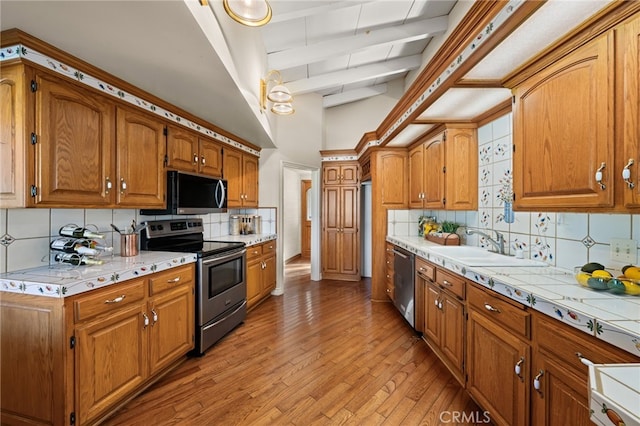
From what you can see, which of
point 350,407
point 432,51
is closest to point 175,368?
point 350,407

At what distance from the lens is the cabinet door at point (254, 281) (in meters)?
3.34

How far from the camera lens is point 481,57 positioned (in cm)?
150

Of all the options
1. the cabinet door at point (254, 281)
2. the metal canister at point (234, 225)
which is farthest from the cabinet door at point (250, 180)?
the cabinet door at point (254, 281)

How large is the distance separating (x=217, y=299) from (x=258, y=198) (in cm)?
192

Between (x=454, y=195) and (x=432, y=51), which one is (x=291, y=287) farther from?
(x=432, y=51)

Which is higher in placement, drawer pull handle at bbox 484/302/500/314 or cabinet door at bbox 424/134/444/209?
cabinet door at bbox 424/134/444/209

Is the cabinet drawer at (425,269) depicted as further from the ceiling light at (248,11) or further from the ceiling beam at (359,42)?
the ceiling beam at (359,42)

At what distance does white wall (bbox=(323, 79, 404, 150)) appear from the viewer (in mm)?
4941

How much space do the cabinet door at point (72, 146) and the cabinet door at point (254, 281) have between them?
1773 millimetres

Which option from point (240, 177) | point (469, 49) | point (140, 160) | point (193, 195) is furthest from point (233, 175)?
point (469, 49)

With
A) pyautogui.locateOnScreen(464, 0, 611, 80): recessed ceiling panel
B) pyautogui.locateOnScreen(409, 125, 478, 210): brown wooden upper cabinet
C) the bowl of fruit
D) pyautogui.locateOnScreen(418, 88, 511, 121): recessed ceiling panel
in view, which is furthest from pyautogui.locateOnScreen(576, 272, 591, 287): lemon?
pyautogui.locateOnScreen(409, 125, 478, 210): brown wooden upper cabinet

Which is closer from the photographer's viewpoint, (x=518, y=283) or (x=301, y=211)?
(x=518, y=283)

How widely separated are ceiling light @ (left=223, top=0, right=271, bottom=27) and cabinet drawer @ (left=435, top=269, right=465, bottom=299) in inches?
81.8

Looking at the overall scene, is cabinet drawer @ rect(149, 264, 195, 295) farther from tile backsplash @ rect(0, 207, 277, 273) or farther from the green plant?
the green plant
